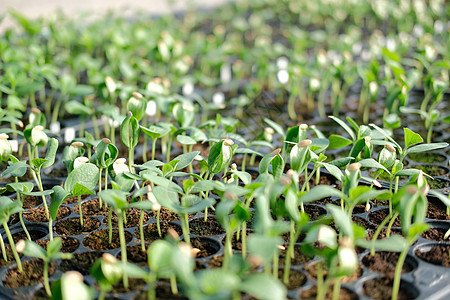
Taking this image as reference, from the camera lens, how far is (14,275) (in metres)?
0.99

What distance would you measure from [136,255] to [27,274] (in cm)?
20

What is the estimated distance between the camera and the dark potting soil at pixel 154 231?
3.70 feet

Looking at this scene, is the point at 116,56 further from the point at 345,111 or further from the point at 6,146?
the point at 6,146

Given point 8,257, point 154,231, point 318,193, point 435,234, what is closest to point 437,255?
point 435,234

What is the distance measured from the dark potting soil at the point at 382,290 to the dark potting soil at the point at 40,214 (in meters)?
0.69

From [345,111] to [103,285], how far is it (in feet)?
4.87

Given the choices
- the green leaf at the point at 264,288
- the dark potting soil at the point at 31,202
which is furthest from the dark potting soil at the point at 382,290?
the dark potting soil at the point at 31,202

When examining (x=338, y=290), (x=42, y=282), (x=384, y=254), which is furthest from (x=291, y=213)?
(x=42, y=282)

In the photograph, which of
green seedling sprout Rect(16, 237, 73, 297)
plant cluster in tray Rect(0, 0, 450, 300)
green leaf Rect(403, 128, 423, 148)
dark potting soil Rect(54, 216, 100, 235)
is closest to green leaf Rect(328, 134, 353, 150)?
plant cluster in tray Rect(0, 0, 450, 300)

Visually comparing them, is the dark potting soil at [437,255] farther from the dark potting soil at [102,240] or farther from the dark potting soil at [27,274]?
the dark potting soil at [27,274]

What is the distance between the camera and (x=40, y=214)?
1244 mm

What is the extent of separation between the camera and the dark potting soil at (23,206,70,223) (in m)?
1.22

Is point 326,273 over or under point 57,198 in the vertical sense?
under

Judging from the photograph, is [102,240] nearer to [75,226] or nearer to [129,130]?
[75,226]
